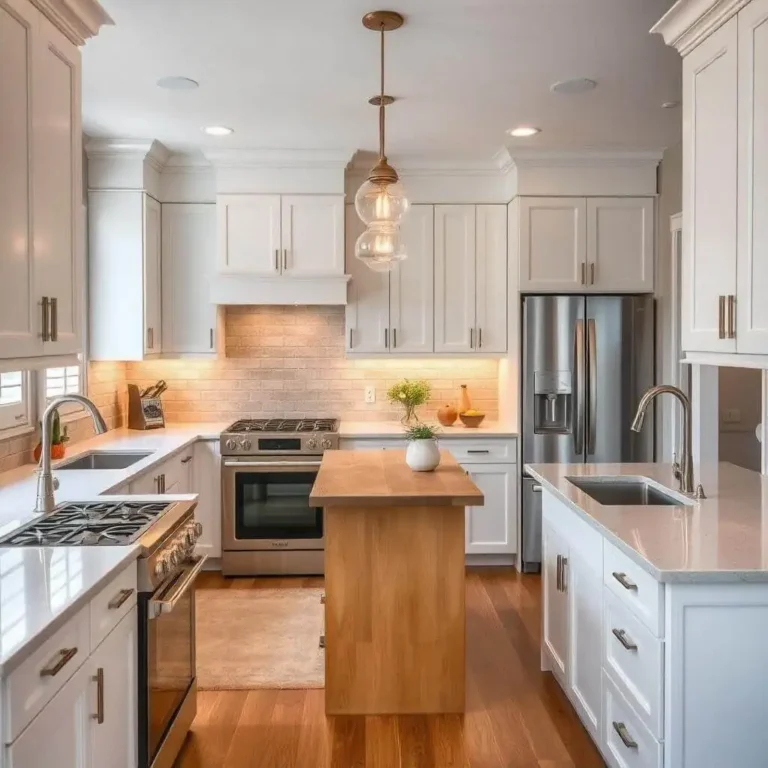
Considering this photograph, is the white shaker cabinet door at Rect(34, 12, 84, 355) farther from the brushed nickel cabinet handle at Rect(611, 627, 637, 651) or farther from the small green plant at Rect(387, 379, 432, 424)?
the small green plant at Rect(387, 379, 432, 424)

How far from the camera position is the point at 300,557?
4.66 m

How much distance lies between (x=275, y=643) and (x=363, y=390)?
210 cm

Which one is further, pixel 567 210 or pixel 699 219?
pixel 567 210

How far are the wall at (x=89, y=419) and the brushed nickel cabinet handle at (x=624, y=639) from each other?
2712mm

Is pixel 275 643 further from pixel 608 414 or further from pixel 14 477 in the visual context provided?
pixel 608 414

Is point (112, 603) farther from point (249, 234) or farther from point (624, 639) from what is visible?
point (249, 234)

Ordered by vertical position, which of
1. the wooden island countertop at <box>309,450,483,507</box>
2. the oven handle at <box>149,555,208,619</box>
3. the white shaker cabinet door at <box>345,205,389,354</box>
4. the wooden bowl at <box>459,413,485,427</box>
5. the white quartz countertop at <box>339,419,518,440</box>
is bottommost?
the oven handle at <box>149,555,208,619</box>

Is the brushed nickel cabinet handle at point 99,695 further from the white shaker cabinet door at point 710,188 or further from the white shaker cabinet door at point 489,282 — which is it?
the white shaker cabinet door at point 489,282

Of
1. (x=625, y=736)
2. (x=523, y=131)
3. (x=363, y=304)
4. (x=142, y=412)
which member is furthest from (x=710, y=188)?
(x=142, y=412)

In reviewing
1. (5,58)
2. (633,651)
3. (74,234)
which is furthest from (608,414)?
(5,58)

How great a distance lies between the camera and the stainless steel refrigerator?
4.70m

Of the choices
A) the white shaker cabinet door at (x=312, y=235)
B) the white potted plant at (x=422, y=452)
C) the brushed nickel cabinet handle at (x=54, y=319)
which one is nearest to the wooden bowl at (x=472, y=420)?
the white shaker cabinet door at (x=312, y=235)

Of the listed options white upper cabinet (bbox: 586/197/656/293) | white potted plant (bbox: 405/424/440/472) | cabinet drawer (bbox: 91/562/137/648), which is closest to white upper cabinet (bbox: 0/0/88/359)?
Answer: cabinet drawer (bbox: 91/562/137/648)

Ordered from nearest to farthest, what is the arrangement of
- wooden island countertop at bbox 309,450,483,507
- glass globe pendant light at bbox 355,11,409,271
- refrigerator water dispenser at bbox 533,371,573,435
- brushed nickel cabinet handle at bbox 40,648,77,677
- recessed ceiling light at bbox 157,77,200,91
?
brushed nickel cabinet handle at bbox 40,648,77,677
wooden island countertop at bbox 309,450,483,507
glass globe pendant light at bbox 355,11,409,271
recessed ceiling light at bbox 157,77,200,91
refrigerator water dispenser at bbox 533,371,573,435
